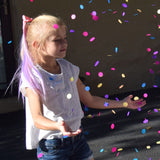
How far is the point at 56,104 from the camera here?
1.88m

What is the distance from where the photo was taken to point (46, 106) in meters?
1.86

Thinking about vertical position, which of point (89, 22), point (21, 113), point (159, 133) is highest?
point (89, 22)

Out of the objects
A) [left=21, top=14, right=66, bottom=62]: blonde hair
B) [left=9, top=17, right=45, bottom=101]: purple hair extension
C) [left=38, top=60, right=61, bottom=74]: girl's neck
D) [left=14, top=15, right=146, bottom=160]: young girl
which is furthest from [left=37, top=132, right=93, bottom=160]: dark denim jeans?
[left=21, top=14, right=66, bottom=62]: blonde hair

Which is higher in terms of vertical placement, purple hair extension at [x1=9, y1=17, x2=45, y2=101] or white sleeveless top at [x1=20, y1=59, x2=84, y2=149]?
purple hair extension at [x1=9, y1=17, x2=45, y2=101]

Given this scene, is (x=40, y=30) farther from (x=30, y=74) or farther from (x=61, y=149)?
(x=61, y=149)

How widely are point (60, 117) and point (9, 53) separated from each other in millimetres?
4275

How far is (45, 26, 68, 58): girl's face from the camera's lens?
1828 mm

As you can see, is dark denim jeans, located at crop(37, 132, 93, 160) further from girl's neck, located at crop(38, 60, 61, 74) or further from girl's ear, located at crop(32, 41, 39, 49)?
girl's ear, located at crop(32, 41, 39, 49)

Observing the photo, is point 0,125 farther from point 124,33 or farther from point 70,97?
point 70,97

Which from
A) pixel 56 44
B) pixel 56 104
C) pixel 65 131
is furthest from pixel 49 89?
pixel 65 131

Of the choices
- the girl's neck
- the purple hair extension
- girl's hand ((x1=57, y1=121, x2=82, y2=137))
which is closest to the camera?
girl's hand ((x1=57, y1=121, x2=82, y2=137))

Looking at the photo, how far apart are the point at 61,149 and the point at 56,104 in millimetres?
258

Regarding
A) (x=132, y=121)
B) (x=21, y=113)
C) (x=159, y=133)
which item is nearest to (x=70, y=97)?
(x=159, y=133)

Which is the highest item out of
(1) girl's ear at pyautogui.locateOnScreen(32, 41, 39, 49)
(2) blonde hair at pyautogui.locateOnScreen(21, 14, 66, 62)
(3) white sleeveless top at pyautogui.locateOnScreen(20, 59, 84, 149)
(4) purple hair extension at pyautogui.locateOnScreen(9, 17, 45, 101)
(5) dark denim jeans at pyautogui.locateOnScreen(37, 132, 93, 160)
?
(2) blonde hair at pyautogui.locateOnScreen(21, 14, 66, 62)
